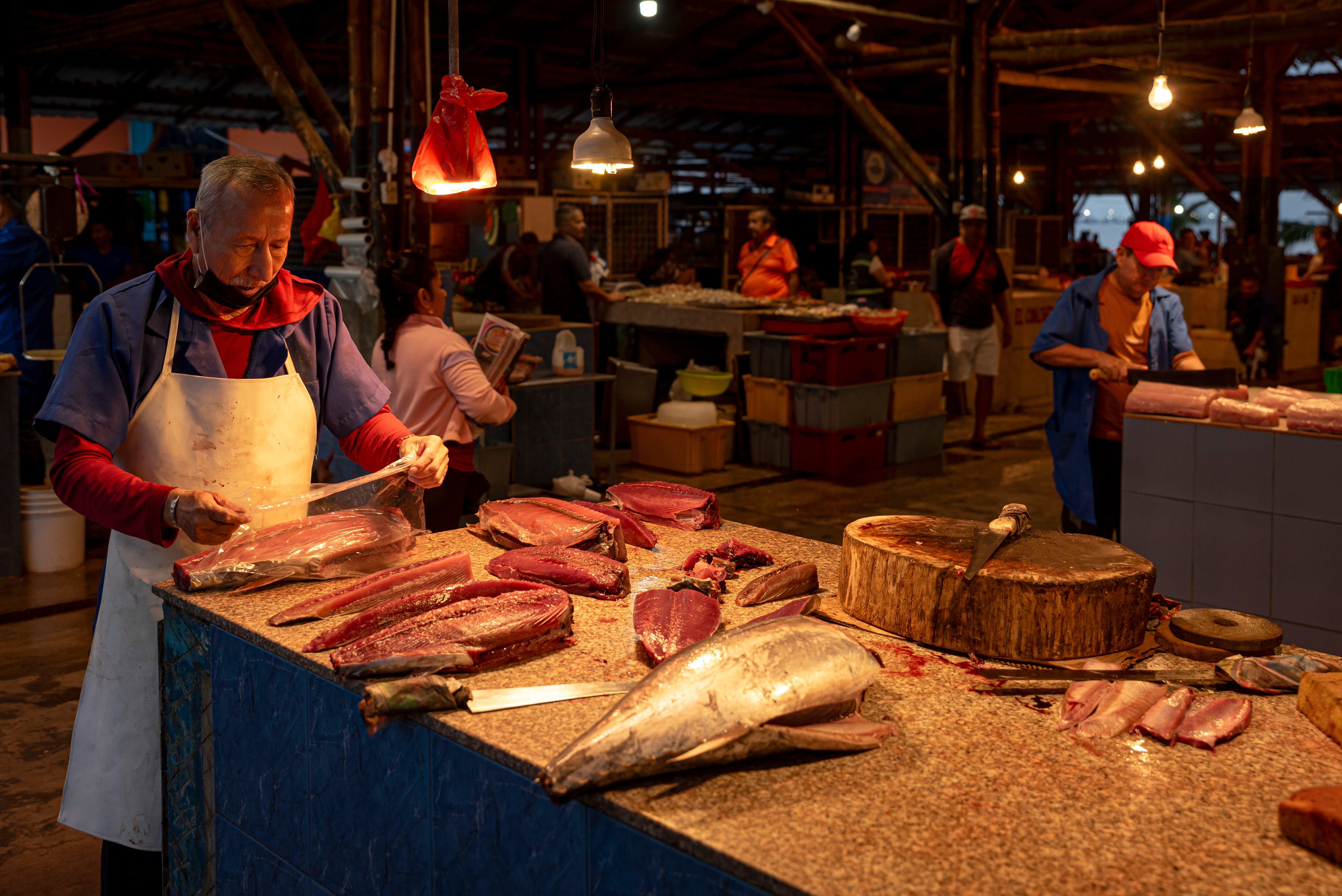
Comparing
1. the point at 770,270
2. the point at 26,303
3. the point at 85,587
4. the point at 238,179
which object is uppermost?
the point at 770,270

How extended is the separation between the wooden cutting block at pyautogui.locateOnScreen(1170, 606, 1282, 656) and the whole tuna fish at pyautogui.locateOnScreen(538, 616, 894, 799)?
0.71 m

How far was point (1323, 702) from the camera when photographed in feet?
5.88

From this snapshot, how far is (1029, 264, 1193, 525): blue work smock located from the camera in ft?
16.6

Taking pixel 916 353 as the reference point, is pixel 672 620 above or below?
below

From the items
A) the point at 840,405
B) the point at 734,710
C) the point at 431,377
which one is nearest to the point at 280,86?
the point at 431,377

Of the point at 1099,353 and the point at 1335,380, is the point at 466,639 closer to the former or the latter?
the point at 1099,353

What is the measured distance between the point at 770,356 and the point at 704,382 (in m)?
0.59

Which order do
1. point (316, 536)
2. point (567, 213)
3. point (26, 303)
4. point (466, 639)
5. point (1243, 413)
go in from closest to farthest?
1. point (466, 639)
2. point (316, 536)
3. point (1243, 413)
4. point (26, 303)
5. point (567, 213)

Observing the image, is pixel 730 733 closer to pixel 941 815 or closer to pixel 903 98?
pixel 941 815

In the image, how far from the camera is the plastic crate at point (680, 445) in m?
8.95

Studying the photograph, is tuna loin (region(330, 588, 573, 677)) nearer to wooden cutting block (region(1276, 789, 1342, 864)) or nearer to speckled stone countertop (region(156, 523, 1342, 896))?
speckled stone countertop (region(156, 523, 1342, 896))

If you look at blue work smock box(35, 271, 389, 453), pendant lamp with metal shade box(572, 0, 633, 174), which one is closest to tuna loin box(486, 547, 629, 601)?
blue work smock box(35, 271, 389, 453)

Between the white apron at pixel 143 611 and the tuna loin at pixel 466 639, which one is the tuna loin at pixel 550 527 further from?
the white apron at pixel 143 611

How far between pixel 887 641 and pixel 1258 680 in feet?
2.15
